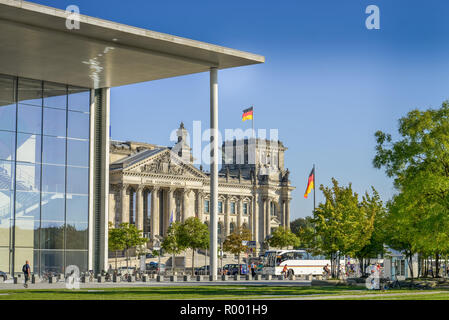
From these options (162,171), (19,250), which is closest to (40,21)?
(19,250)

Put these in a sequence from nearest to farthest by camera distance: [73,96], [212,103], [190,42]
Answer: [190,42]
[212,103]
[73,96]

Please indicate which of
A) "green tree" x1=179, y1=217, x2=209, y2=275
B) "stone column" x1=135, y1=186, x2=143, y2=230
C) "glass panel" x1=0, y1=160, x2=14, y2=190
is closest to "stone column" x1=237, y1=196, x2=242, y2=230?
"stone column" x1=135, y1=186, x2=143, y2=230

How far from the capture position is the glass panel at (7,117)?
4859cm

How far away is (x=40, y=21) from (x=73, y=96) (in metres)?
13.3

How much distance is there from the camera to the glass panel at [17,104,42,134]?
49.4m

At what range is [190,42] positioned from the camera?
43719 mm

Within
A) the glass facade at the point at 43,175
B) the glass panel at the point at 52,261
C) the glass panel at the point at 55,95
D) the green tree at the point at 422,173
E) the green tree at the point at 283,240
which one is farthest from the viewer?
the green tree at the point at 283,240

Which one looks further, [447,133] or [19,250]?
[19,250]

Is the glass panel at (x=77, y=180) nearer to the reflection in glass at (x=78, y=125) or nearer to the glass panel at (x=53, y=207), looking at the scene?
the glass panel at (x=53, y=207)

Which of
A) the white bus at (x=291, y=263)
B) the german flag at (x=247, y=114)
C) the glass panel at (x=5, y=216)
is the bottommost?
the white bus at (x=291, y=263)

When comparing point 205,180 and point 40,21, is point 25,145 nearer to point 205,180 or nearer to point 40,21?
point 40,21

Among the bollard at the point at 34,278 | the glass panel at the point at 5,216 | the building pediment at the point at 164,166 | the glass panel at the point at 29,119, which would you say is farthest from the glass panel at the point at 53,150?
the building pediment at the point at 164,166

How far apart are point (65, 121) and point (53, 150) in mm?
2078

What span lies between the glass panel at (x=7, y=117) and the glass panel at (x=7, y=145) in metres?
0.35
